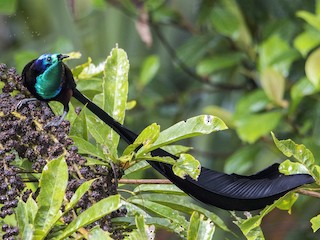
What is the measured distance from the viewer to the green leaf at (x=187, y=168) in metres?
0.64

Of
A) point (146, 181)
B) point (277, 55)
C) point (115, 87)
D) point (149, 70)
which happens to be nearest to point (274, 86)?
point (277, 55)

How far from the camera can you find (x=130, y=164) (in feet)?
2.26

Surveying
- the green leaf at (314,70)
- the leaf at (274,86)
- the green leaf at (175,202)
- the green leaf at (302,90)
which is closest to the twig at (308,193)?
the green leaf at (175,202)

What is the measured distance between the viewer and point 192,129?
0.66 m

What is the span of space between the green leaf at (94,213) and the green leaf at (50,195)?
2 cm

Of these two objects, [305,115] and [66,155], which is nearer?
[66,155]

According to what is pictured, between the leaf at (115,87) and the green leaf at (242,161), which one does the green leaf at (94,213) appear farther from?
the green leaf at (242,161)

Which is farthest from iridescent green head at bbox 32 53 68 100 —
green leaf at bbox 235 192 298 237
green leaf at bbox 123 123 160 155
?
green leaf at bbox 235 192 298 237

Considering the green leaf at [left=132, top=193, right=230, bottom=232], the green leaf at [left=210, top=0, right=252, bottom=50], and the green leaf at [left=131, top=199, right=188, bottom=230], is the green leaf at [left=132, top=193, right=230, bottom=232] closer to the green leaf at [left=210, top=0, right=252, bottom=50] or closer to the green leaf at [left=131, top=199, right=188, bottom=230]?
the green leaf at [left=131, top=199, right=188, bottom=230]

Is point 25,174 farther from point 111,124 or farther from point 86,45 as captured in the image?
point 86,45

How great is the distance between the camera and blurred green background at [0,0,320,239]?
171 cm

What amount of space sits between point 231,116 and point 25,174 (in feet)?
3.71

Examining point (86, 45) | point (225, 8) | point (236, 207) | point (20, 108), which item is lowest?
point (86, 45)

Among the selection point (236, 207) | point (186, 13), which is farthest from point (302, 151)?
point (186, 13)
